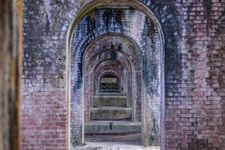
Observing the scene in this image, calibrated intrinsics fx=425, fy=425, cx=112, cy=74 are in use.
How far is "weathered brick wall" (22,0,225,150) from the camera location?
7.77 m

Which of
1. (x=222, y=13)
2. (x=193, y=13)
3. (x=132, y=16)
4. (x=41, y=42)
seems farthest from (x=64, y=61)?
(x=132, y=16)

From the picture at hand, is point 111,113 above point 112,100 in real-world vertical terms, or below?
below

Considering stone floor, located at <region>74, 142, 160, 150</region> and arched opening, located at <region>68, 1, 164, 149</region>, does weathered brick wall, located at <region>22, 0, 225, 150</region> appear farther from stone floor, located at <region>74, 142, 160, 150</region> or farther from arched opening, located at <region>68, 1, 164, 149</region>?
stone floor, located at <region>74, 142, 160, 150</region>

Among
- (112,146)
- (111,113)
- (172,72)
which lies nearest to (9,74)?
(172,72)

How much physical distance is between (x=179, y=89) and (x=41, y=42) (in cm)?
268

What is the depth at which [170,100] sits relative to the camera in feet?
25.6

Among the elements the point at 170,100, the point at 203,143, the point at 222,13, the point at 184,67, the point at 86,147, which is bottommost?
the point at 86,147

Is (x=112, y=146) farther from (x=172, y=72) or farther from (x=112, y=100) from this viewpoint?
(x=112, y=100)

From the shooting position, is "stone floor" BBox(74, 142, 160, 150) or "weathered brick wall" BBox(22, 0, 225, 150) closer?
"weathered brick wall" BBox(22, 0, 225, 150)

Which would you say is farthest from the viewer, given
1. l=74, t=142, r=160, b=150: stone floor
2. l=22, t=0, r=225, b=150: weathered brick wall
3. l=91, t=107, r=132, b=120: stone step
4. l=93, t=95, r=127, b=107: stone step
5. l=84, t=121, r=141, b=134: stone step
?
l=93, t=95, r=127, b=107: stone step

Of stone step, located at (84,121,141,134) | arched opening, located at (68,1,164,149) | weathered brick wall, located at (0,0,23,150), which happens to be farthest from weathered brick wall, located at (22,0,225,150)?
stone step, located at (84,121,141,134)

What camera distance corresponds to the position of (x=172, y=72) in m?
7.84

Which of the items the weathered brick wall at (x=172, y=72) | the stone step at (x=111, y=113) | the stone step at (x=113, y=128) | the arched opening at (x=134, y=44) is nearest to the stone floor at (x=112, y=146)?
the arched opening at (x=134, y=44)

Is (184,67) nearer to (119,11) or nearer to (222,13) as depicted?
(222,13)
